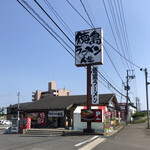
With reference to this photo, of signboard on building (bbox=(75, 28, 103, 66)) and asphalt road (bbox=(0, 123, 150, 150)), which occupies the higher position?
signboard on building (bbox=(75, 28, 103, 66))

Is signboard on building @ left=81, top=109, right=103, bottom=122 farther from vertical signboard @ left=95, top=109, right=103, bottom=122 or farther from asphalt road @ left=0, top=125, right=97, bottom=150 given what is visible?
asphalt road @ left=0, top=125, right=97, bottom=150

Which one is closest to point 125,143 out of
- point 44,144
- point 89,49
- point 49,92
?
point 44,144

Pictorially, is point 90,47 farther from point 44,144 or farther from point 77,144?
point 44,144

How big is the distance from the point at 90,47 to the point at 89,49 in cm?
23

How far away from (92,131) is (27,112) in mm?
13114

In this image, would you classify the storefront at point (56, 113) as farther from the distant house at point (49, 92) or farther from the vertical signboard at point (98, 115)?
the distant house at point (49, 92)

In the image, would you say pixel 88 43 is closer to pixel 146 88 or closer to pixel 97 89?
pixel 97 89

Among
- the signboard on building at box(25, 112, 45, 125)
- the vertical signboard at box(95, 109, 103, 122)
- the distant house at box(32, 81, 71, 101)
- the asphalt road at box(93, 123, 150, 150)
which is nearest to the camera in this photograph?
the asphalt road at box(93, 123, 150, 150)

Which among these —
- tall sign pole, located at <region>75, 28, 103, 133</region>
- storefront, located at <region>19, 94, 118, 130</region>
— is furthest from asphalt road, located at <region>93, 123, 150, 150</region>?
storefront, located at <region>19, 94, 118, 130</region>

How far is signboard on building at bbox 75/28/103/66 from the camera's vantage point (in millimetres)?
19906

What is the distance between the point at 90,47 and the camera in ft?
66.5

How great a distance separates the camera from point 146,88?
28516 millimetres

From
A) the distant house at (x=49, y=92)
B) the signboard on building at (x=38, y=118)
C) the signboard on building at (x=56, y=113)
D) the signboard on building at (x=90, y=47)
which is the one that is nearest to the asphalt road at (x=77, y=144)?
the signboard on building at (x=90, y=47)

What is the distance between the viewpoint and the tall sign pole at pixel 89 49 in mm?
19828
